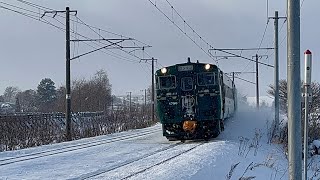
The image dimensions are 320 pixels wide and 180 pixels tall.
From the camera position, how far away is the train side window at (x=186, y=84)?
2412 centimetres

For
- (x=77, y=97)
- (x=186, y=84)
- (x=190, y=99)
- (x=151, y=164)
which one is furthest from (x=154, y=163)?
(x=77, y=97)

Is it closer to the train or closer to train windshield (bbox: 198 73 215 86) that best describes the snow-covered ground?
the train

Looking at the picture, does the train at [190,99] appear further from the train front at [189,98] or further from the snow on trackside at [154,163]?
the snow on trackside at [154,163]

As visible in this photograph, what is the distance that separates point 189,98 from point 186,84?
702mm

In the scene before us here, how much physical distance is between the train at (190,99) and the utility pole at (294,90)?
15257mm

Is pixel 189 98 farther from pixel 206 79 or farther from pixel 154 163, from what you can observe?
pixel 154 163

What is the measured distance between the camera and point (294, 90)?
830cm

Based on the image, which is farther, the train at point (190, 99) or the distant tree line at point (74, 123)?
the distant tree line at point (74, 123)

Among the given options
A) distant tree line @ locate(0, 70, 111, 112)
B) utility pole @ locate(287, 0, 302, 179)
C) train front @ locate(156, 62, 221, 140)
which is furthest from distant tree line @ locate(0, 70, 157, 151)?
utility pole @ locate(287, 0, 302, 179)

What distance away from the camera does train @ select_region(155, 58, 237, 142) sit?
78.2 ft

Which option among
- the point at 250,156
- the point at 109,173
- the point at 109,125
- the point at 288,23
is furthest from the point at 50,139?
the point at 288,23

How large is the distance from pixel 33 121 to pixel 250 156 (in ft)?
60.6

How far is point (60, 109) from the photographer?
238 ft

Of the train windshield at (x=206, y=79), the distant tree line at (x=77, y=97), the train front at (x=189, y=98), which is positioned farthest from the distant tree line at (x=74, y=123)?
the train windshield at (x=206, y=79)
